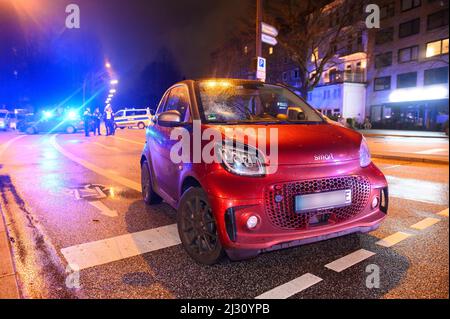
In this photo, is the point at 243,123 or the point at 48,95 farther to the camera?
the point at 48,95

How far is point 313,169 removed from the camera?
285 cm

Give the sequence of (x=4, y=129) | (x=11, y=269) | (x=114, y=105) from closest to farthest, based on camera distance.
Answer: (x=11, y=269) < (x=4, y=129) < (x=114, y=105)

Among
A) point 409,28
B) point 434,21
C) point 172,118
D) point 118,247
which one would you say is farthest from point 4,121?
point 434,21

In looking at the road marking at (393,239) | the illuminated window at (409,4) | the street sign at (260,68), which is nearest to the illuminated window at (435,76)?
the illuminated window at (409,4)

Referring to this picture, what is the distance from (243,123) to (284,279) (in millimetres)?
1548

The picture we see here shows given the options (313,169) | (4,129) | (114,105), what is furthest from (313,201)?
(114,105)

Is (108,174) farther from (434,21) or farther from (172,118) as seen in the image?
(434,21)

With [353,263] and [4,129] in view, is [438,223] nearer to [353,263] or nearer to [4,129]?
[353,263]

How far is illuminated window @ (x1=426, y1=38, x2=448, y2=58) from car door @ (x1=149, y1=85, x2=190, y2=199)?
35.9m

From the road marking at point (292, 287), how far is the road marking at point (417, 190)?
3459mm

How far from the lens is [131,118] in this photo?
33438 millimetres

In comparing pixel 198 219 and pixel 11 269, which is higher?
pixel 198 219

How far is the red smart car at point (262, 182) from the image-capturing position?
272 centimetres
